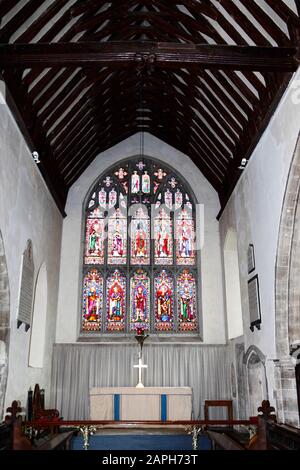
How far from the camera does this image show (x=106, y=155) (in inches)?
513

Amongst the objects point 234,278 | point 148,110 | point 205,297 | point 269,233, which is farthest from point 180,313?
point 148,110

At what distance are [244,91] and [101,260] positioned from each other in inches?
237

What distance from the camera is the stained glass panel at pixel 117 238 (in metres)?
12.2

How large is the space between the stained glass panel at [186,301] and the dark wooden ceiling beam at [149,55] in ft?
21.0

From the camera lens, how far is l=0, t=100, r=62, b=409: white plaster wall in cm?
734

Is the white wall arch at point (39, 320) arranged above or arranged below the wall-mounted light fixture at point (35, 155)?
below

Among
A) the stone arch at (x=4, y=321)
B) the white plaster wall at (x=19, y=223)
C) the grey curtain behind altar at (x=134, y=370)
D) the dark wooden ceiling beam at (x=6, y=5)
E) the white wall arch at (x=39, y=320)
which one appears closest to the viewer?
the dark wooden ceiling beam at (x=6, y=5)

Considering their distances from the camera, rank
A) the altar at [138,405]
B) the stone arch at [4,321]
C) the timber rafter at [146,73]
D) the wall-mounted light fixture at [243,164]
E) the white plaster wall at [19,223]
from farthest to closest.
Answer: the altar at [138,405], the wall-mounted light fixture at [243,164], the white plaster wall at [19,223], the stone arch at [4,321], the timber rafter at [146,73]

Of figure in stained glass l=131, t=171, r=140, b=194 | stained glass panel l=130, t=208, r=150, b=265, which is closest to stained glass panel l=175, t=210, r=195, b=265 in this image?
stained glass panel l=130, t=208, r=150, b=265

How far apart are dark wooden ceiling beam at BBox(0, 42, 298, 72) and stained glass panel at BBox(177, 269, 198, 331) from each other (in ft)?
21.0

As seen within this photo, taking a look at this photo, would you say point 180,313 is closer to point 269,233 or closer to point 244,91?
point 269,233

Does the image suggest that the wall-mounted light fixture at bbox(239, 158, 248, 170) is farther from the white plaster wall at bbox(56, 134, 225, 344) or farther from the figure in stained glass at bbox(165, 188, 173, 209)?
the figure in stained glass at bbox(165, 188, 173, 209)

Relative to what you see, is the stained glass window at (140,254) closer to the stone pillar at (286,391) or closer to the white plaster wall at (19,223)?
the white plaster wall at (19,223)

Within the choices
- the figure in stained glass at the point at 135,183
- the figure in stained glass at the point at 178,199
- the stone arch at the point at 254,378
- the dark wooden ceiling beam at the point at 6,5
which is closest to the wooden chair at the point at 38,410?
the stone arch at the point at 254,378
